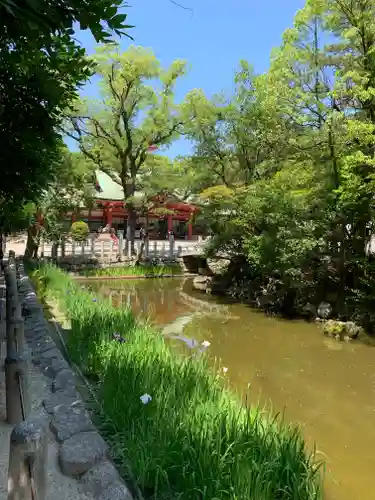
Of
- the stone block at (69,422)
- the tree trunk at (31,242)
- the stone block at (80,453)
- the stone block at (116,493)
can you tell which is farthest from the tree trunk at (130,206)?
the stone block at (116,493)

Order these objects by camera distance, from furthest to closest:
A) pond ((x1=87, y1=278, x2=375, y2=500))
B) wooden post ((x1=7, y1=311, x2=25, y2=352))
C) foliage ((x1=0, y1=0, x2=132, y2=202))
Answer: pond ((x1=87, y1=278, x2=375, y2=500)) → wooden post ((x1=7, y1=311, x2=25, y2=352)) → foliage ((x1=0, y1=0, x2=132, y2=202))

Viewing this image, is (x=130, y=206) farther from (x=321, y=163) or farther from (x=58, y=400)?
(x=58, y=400)

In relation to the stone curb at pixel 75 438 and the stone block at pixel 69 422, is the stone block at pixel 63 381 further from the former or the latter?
the stone block at pixel 69 422

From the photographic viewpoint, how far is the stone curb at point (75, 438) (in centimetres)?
215

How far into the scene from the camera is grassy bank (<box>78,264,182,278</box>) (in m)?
17.5

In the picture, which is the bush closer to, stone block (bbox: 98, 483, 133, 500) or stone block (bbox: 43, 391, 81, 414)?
stone block (bbox: 43, 391, 81, 414)

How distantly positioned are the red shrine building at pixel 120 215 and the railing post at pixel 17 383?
682 inches

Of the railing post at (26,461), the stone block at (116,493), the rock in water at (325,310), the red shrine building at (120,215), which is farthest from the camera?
the red shrine building at (120,215)

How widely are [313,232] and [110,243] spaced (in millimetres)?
11454

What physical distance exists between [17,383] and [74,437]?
0.49 m

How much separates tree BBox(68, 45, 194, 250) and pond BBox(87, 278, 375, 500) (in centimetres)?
832

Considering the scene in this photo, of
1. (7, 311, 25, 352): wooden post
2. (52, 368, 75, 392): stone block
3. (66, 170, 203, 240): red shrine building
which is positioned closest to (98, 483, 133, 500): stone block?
(52, 368, 75, 392): stone block

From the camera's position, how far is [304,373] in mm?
6738

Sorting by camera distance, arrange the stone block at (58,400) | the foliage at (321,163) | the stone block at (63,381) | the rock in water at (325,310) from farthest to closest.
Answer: the rock in water at (325,310), the foliage at (321,163), the stone block at (63,381), the stone block at (58,400)
